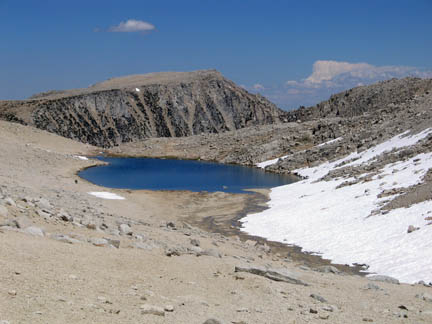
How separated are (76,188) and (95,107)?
264 feet

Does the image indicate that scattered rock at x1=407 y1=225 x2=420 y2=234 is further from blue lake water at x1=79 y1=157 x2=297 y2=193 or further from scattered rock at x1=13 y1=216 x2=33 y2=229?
blue lake water at x1=79 y1=157 x2=297 y2=193

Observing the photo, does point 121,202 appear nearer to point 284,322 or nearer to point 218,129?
point 284,322

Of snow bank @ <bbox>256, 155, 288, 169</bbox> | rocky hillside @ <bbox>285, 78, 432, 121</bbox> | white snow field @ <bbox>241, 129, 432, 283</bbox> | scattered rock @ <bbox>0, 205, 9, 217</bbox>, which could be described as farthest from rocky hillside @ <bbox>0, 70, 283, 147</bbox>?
scattered rock @ <bbox>0, 205, 9, 217</bbox>

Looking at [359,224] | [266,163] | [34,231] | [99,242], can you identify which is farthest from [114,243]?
[266,163]

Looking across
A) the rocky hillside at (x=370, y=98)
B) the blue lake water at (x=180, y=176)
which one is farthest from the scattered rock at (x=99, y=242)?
the rocky hillside at (x=370, y=98)

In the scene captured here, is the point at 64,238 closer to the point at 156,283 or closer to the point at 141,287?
the point at 156,283

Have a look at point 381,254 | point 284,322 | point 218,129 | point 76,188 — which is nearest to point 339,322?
point 284,322

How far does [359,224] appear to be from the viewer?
26812 millimetres

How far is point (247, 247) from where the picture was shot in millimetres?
23484

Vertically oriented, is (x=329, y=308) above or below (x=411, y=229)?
above

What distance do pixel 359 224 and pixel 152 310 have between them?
19.6 meters

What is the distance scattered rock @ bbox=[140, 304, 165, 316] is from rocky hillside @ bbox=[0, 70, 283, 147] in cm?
11247

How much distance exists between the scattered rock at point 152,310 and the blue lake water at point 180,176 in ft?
138

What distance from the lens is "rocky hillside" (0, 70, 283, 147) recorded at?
118 meters
